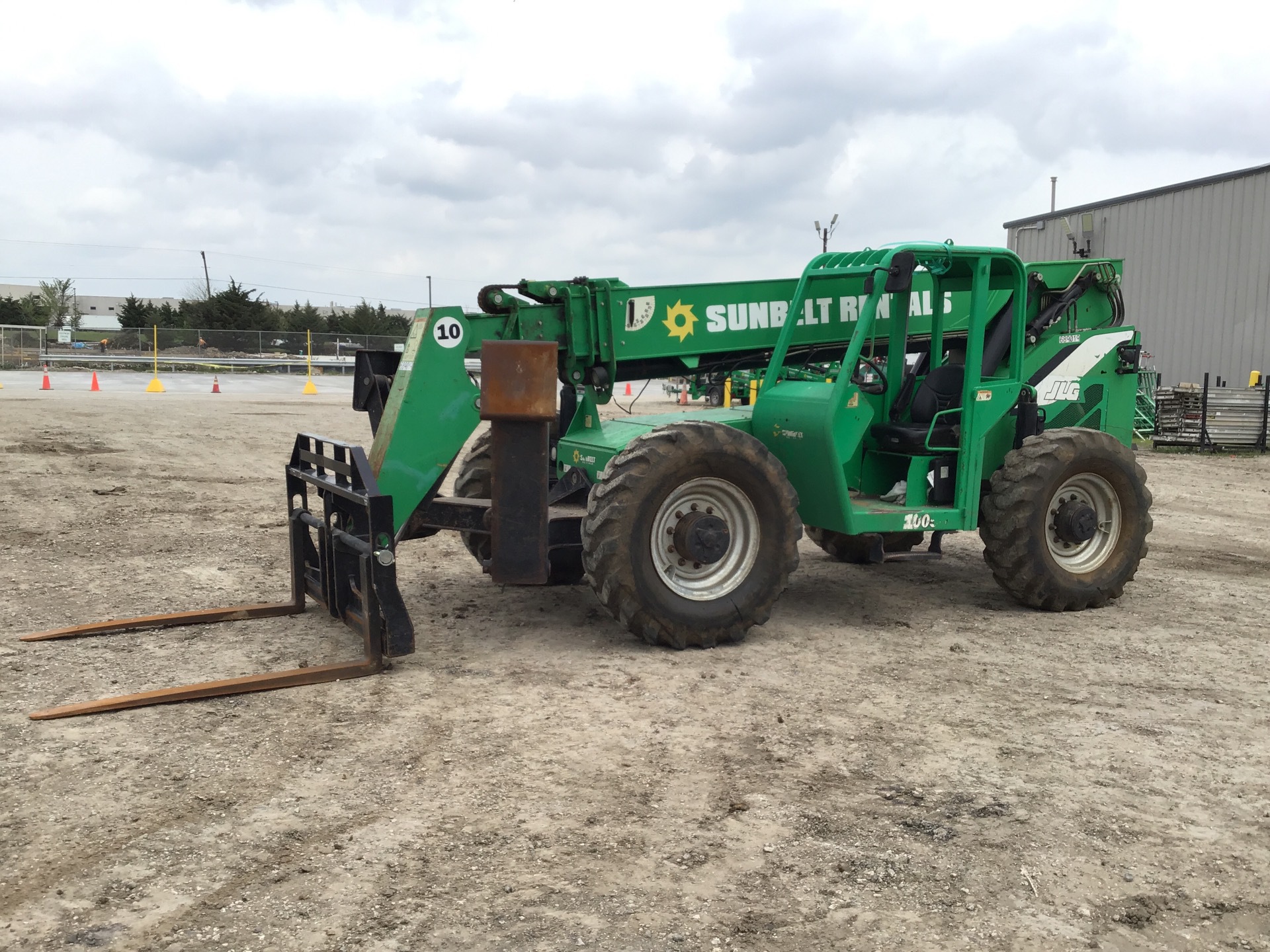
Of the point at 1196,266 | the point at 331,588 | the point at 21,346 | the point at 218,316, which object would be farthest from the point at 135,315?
the point at 331,588

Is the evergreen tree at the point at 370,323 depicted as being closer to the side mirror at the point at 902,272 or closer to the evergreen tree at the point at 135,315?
the evergreen tree at the point at 135,315

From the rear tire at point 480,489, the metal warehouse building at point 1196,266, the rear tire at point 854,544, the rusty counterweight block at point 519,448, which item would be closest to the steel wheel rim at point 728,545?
the rusty counterweight block at point 519,448

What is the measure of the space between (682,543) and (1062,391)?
3.49 meters

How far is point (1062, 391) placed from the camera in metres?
8.12

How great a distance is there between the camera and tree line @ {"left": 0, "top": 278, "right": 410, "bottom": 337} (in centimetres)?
6069

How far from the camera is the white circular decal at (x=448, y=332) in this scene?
21.2 feet

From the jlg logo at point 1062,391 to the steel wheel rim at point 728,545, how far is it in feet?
9.43

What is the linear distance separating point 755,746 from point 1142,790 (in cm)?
158

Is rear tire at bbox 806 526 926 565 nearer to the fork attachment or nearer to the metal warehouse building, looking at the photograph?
the fork attachment

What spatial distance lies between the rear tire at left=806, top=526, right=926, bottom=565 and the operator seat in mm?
1675

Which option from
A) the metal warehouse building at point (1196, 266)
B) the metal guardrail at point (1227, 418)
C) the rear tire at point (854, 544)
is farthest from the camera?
the metal warehouse building at point (1196, 266)

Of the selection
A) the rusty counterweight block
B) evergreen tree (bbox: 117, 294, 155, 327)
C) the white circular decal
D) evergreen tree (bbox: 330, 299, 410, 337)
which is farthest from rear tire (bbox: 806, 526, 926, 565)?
evergreen tree (bbox: 117, 294, 155, 327)

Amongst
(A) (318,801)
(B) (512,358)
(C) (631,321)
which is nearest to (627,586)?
(B) (512,358)

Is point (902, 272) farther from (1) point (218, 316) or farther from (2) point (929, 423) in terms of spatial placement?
(1) point (218, 316)
